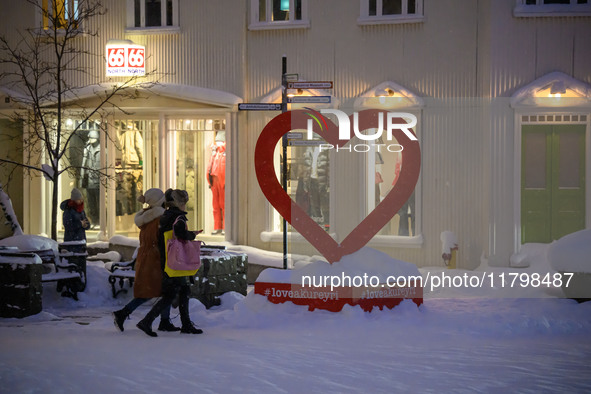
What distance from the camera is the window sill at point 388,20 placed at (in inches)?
596

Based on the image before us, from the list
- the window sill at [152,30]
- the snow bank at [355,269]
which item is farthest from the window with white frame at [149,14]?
the snow bank at [355,269]

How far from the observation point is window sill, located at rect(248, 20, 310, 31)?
15711 mm

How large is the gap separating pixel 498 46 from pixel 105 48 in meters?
8.07

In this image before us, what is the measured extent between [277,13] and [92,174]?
17.3ft

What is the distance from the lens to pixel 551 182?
48.4ft

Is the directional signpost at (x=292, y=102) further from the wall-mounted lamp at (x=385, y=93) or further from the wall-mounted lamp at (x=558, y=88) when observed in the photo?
the wall-mounted lamp at (x=558, y=88)

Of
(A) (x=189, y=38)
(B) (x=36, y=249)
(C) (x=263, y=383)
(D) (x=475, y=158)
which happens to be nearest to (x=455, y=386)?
(C) (x=263, y=383)

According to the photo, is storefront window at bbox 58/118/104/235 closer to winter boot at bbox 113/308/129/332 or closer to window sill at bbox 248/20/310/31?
window sill at bbox 248/20/310/31

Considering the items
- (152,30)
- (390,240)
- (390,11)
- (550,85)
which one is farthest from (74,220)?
(550,85)

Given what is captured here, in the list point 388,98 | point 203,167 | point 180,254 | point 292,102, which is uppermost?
point 388,98

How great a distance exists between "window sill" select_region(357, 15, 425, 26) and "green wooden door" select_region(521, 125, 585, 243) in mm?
2905

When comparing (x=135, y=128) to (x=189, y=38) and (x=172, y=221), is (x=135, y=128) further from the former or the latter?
(x=172, y=221)

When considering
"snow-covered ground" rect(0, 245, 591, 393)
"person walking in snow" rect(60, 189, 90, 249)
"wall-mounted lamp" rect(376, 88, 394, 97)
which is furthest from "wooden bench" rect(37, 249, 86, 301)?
"wall-mounted lamp" rect(376, 88, 394, 97)

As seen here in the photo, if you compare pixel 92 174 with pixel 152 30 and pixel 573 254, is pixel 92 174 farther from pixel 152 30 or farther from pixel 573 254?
pixel 573 254
